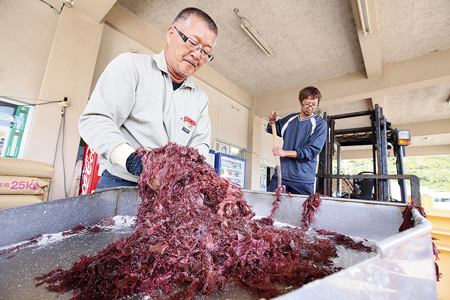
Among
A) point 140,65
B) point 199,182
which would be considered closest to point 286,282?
point 199,182

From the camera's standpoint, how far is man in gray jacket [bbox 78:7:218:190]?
123 centimetres

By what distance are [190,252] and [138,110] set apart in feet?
3.38

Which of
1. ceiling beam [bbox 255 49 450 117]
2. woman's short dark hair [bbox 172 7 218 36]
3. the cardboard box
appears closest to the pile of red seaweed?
woman's short dark hair [bbox 172 7 218 36]

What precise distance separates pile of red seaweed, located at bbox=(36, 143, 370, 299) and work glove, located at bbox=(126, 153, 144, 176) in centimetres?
3

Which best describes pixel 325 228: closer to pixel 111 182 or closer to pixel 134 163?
pixel 134 163

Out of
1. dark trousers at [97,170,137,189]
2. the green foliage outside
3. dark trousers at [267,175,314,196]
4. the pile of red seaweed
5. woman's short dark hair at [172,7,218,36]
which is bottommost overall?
the pile of red seaweed

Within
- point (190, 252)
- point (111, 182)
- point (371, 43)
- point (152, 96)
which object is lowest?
point (190, 252)

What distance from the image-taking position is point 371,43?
4801 mm

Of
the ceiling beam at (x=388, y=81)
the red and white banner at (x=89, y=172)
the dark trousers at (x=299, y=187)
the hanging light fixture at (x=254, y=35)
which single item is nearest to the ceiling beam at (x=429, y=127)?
the ceiling beam at (x=388, y=81)

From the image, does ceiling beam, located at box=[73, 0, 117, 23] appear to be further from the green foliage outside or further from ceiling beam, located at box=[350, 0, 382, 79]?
the green foliage outside

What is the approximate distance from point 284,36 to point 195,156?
526cm

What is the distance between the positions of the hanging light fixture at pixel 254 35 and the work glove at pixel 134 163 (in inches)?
184

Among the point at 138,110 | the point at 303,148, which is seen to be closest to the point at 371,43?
the point at 303,148

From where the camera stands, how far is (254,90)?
800 cm
